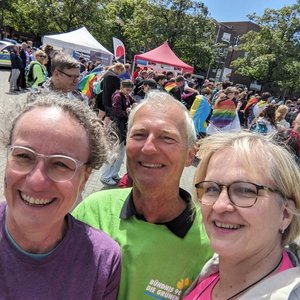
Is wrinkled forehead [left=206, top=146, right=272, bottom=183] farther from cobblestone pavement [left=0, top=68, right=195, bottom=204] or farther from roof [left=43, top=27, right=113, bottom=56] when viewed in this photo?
roof [left=43, top=27, right=113, bottom=56]

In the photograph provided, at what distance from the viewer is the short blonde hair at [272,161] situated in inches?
55.3

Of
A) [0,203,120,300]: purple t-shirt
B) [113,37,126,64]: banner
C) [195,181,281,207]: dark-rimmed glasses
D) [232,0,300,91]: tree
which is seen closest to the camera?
[0,203,120,300]: purple t-shirt

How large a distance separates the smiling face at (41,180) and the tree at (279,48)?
119 feet

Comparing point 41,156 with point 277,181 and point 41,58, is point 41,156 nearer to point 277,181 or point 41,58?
point 277,181

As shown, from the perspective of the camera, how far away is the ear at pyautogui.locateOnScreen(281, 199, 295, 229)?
4.66 feet

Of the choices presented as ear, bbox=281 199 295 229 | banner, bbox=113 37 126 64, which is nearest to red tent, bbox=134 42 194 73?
banner, bbox=113 37 126 64

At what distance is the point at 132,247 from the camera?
5.40ft

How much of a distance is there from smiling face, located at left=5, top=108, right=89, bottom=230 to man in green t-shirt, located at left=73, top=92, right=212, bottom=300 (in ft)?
1.45

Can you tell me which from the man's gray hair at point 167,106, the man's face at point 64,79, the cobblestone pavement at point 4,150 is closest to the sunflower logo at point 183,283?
the man's gray hair at point 167,106

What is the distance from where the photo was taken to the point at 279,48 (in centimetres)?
3425

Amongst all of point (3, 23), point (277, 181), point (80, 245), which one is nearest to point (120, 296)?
point (80, 245)

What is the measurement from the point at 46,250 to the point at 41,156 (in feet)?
1.26

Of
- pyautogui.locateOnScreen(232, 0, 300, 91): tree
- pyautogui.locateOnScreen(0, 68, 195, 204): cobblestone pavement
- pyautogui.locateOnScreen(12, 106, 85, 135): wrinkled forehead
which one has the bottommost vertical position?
pyautogui.locateOnScreen(0, 68, 195, 204): cobblestone pavement

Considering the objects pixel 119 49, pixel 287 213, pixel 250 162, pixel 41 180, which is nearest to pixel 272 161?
pixel 250 162
